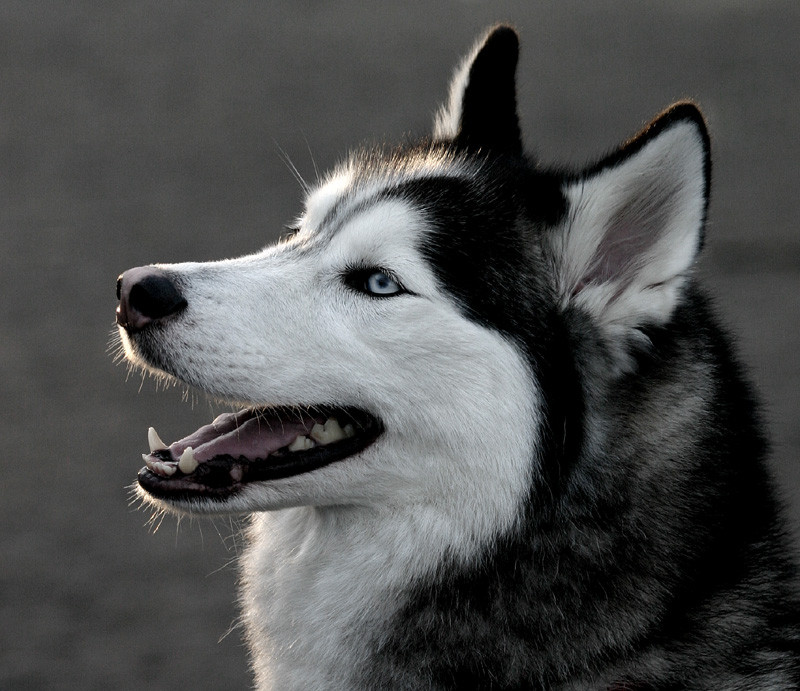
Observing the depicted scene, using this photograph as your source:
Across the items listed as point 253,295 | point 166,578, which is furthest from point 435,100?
point 253,295

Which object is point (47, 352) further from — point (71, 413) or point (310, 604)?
point (310, 604)

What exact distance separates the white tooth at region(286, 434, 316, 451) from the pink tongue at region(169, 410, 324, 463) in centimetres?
2

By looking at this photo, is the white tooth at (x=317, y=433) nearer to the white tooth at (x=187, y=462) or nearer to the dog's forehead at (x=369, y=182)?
the white tooth at (x=187, y=462)

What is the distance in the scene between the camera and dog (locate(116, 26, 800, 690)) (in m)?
2.71

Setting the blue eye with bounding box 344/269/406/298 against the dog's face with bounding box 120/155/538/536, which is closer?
the dog's face with bounding box 120/155/538/536

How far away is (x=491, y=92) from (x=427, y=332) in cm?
101

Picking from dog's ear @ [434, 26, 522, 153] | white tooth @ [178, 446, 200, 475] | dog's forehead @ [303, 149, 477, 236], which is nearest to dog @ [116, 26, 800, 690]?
white tooth @ [178, 446, 200, 475]

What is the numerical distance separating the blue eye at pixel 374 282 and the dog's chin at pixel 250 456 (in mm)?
306

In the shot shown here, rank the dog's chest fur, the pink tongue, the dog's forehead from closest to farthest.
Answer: the dog's chest fur, the pink tongue, the dog's forehead

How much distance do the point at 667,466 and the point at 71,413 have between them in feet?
13.5

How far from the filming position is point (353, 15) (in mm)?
12086

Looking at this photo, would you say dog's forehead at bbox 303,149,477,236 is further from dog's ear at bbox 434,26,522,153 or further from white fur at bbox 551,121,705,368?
white fur at bbox 551,121,705,368

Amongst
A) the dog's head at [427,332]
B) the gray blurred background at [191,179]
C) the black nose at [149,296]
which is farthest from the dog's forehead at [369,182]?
the gray blurred background at [191,179]

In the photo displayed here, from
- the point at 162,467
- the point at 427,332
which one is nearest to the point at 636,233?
the point at 427,332
